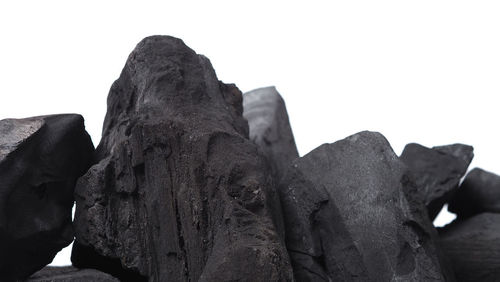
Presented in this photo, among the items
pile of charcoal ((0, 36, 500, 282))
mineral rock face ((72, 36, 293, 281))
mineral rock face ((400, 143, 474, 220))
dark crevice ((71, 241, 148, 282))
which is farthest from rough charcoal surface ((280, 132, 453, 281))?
mineral rock face ((400, 143, 474, 220))

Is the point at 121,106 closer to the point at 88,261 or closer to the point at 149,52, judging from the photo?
the point at 149,52

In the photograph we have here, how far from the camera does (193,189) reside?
8.84 ft

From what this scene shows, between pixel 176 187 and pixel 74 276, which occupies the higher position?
pixel 176 187

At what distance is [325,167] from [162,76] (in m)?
0.77

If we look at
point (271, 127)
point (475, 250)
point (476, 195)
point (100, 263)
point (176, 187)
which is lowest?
point (475, 250)

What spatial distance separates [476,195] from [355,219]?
4.82 ft

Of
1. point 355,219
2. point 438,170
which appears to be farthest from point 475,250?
point 355,219

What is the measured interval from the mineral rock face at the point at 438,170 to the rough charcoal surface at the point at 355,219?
86cm

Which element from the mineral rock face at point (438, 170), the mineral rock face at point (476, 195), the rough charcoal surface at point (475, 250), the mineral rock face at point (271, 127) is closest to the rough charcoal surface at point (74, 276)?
the mineral rock face at point (271, 127)

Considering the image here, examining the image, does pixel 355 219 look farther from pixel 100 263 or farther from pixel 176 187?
pixel 100 263

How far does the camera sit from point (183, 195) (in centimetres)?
271

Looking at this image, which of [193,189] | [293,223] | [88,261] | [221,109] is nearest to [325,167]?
[293,223]

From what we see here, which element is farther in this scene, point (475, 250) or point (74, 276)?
point (475, 250)

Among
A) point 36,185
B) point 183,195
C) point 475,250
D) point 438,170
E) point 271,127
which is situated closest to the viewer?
point 183,195
